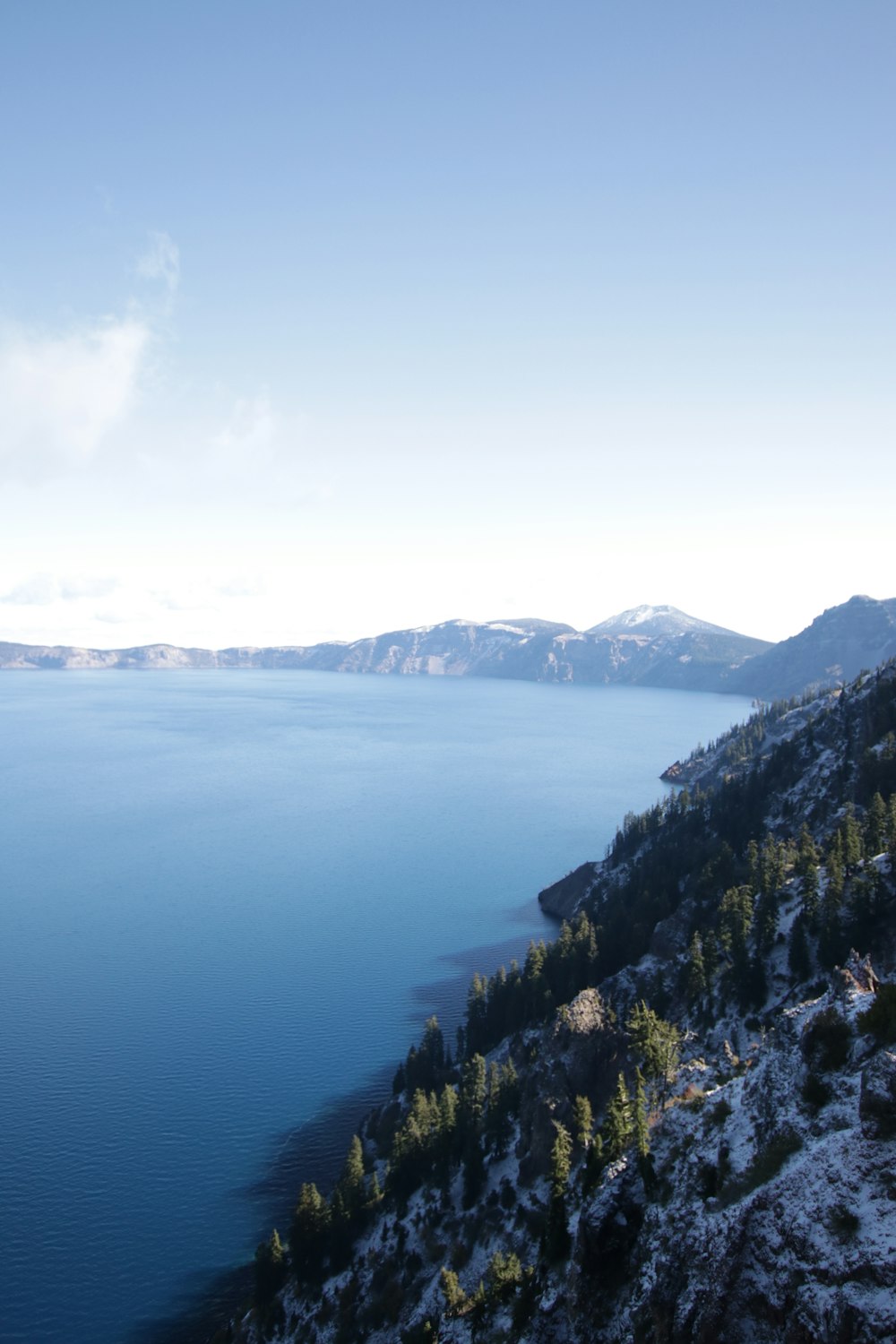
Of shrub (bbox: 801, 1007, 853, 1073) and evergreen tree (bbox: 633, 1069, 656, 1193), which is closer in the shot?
shrub (bbox: 801, 1007, 853, 1073)

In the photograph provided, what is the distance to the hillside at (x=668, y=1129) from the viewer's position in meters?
29.9

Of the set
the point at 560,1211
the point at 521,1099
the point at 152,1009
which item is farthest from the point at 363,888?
the point at 560,1211

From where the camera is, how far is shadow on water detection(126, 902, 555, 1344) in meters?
63.8

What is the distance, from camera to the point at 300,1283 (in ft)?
212

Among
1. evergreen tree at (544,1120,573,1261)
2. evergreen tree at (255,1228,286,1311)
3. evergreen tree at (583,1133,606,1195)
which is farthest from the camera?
evergreen tree at (255,1228,286,1311)

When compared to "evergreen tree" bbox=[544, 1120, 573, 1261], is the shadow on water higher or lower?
lower

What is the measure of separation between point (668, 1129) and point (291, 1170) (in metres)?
53.5

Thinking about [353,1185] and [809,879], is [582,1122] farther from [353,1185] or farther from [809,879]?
[809,879]

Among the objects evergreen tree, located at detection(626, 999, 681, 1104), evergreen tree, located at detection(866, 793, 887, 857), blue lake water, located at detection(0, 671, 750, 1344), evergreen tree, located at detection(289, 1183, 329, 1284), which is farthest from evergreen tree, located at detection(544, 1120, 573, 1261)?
evergreen tree, located at detection(866, 793, 887, 857)

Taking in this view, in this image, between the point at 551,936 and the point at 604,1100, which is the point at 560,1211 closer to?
the point at 604,1100

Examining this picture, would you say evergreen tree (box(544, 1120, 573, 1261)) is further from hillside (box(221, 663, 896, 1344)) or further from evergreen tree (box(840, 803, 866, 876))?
evergreen tree (box(840, 803, 866, 876))

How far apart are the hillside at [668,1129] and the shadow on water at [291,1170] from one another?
153 inches

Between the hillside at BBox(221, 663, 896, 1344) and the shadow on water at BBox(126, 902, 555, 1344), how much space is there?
3.89 m

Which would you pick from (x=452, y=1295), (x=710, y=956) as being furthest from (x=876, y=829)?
(x=452, y=1295)
